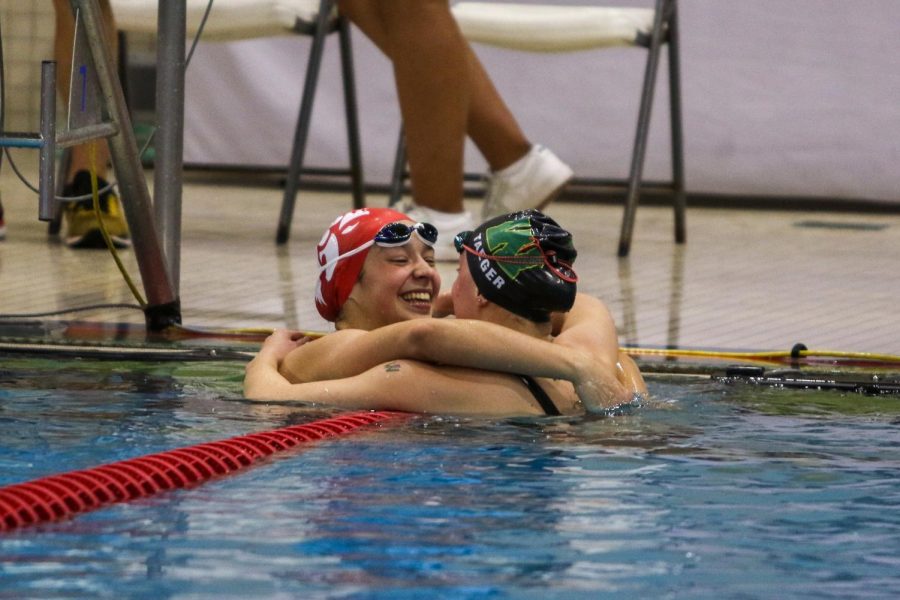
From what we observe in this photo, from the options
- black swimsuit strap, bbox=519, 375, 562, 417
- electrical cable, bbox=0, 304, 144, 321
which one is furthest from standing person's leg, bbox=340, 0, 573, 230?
black swimsuit strap, bbox=519, 375, 562, 417

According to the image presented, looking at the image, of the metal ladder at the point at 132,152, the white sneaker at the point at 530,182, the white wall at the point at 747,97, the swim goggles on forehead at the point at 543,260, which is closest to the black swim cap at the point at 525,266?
the swim goggles on forehead at the point at 543,260

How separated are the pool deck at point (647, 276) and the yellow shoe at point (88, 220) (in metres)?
0.07

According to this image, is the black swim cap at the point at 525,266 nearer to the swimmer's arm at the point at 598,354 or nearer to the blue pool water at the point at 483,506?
the swimmer's arm at the point at 598,354

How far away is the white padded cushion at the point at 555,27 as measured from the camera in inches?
254

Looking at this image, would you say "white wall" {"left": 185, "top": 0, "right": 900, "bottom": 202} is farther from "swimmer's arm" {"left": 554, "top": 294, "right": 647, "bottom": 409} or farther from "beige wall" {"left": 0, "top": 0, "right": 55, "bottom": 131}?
"swimmer's arm" {"left": 554, "top": 294, "right": 647, "bottom": 409}

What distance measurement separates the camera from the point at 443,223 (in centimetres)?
579

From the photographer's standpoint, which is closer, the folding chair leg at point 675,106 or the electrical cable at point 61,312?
the electrical cable at point 61,312

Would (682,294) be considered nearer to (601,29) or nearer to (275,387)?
(601,29)

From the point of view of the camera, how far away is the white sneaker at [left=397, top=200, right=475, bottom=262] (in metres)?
5.78

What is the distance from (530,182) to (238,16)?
1398mm

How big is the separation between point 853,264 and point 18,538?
175 inches

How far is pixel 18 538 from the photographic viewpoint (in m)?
2.55

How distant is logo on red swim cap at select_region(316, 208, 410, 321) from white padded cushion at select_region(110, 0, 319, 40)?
2.66 meters

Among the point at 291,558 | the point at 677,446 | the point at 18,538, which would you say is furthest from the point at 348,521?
the point at 677,446
